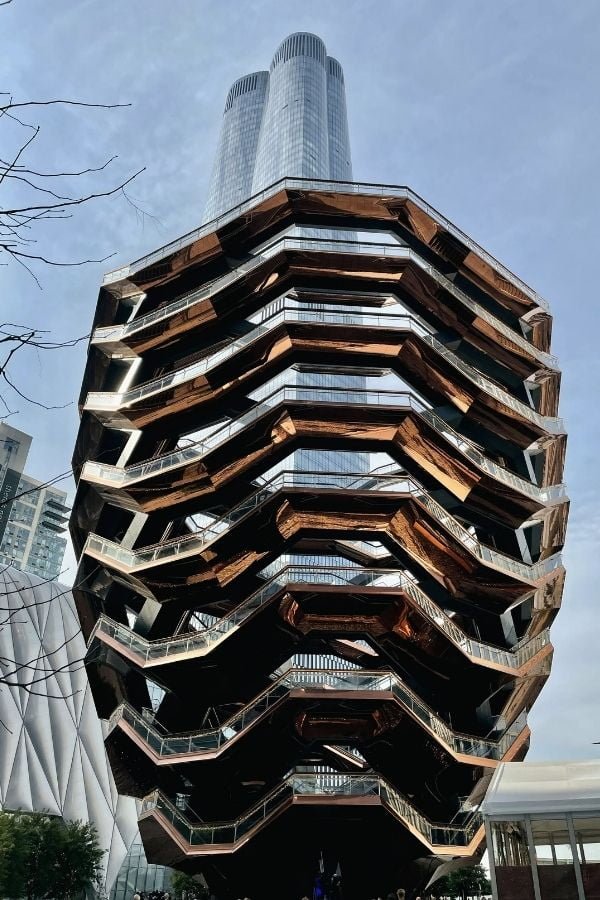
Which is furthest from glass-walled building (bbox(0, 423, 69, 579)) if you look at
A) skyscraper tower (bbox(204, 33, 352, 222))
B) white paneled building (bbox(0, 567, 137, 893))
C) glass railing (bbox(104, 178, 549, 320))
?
glass railing (bbox(104, 178, 549, 320))

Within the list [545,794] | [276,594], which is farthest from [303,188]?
[545,794]

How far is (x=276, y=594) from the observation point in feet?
91.9

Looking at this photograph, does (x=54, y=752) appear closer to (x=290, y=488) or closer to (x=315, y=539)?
(x=315, y=539)

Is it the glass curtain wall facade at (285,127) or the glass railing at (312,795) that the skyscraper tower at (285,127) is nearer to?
the glass curtain wall facade at (285,127)

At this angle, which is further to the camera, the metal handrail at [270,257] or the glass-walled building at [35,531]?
the glass-walled building at [35,531]

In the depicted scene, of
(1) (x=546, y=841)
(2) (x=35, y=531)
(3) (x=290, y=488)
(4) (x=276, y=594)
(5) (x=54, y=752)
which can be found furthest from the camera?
(2) (x=35, y=531)

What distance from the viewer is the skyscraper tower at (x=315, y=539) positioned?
90.2 ft

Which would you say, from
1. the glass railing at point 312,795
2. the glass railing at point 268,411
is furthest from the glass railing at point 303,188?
the glass railing at point 312,795

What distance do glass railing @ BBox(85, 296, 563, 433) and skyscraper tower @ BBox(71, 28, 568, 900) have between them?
0.17 meters

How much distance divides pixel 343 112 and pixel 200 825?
175 m

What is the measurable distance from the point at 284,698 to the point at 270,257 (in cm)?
1732

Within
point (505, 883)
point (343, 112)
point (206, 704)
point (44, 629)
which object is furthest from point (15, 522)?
point (505, 883)

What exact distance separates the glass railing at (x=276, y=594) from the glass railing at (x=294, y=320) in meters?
8.82

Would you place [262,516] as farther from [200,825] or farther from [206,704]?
[200,825]
